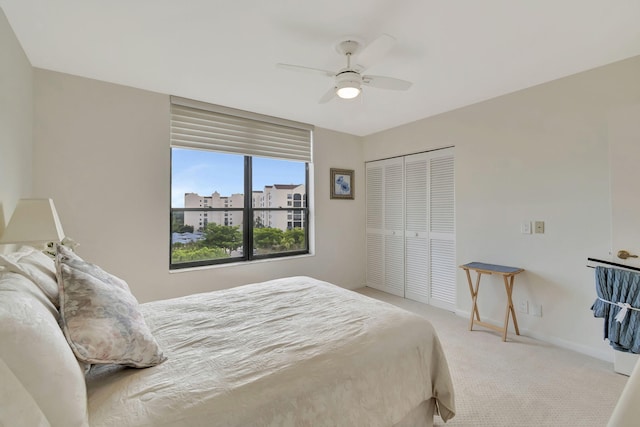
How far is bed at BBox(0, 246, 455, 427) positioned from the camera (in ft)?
2.64

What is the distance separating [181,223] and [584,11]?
3.70 metres

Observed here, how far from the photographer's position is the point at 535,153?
2795mm

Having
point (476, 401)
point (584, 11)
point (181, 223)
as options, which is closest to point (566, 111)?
point (584, 11)

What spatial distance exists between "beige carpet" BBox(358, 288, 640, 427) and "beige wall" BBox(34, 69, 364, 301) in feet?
8.22

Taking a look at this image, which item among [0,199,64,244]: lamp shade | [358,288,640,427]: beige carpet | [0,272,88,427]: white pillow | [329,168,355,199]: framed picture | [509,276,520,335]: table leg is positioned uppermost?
[329,168,355,199]: framed picture

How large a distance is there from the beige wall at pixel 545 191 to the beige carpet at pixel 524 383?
295 millimetres

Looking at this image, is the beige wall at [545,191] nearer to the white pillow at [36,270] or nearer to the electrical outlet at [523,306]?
the electrical outlet at [523,306]

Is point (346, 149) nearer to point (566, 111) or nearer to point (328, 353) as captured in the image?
point (566, 111)

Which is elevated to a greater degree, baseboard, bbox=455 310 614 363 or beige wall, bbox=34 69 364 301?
beige wall, bbox=34 69 364 301

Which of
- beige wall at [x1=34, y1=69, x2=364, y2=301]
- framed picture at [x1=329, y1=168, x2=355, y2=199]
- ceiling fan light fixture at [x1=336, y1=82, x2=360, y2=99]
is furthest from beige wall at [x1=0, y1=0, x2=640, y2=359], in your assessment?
ceiling fan light fixture at [x1=336, y1=82, x2=360, y2=99]

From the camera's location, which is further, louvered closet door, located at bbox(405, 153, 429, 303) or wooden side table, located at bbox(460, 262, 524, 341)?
louvered closet door, located at bbox(405, 153, 429, 303)

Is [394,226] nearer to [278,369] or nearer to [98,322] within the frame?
[278,369]

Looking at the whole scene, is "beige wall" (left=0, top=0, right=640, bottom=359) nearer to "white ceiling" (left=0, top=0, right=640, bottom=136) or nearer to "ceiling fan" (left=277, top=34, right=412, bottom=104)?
"white ceiling" (left=0, top=0, right=640, bottom=136)

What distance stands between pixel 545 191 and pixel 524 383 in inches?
66.8
